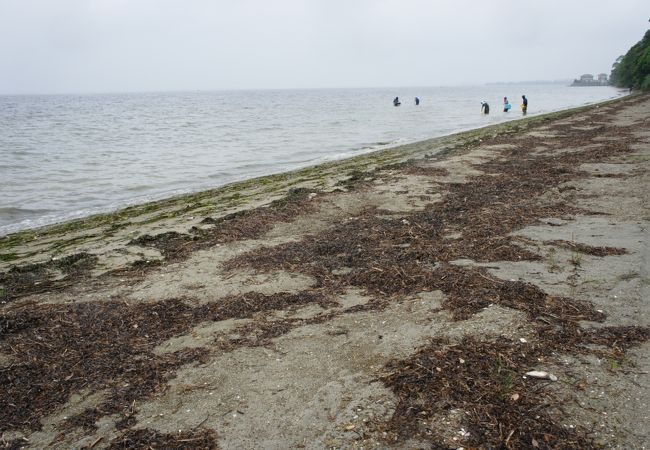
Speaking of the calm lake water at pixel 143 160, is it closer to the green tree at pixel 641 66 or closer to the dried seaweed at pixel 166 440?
the dried seaweed at pixel 166 440

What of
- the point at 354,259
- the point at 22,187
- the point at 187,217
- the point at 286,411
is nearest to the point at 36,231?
the point at 187,217

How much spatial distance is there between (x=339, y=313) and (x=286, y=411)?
165 cm

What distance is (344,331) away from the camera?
15.0ft

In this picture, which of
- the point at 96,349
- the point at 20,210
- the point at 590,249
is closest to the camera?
the point at 96,349

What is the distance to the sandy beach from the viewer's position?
3254mm

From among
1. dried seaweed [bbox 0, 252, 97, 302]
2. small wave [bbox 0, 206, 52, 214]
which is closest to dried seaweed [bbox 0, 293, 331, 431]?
dried seaweed [bbox 0, 252, 97, 302]

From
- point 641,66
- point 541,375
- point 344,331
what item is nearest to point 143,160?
point 344,331

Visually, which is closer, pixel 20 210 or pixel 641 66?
pixel 20 210

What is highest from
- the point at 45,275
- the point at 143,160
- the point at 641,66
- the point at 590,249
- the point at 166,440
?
the point at 641,66

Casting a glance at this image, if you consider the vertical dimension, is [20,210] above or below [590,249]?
below

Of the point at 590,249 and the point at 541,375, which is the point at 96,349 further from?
the point at 590,249

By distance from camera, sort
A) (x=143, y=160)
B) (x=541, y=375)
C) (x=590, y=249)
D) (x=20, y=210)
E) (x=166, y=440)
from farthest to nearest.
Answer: (x=143, y=160) < (x=20, y=210) < (x=590, y=249) < (x=541, y=375) < (x=166, y=440)

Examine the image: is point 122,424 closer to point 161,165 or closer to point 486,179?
point 486,179

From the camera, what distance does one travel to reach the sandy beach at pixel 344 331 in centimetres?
325
